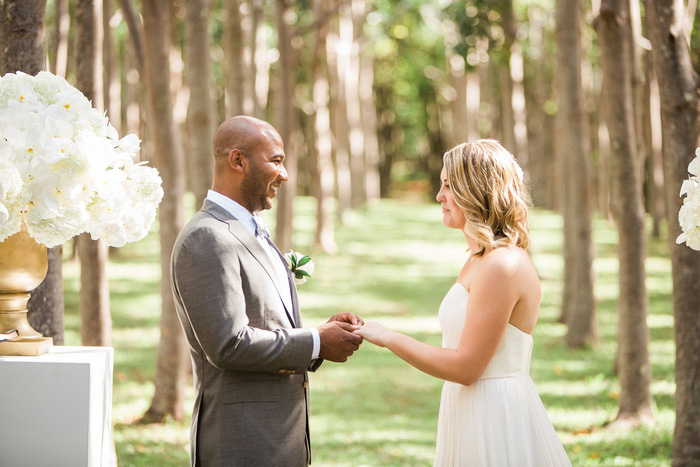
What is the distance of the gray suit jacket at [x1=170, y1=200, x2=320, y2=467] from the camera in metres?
3.21

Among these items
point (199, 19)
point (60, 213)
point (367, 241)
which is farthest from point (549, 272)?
point (60, 213)

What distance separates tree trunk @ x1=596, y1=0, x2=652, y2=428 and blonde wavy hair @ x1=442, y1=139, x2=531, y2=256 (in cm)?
490

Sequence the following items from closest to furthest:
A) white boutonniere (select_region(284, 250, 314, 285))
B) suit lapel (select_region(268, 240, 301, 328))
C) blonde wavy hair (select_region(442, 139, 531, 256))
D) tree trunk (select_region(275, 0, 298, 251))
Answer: blonde wavy hair (select_region(442, 139, 531, 256)) < suit lapel (select_region(268, 240, 301, 328)) < white boutonniere (select_region(284, 250, 314, 285)) < tree trunk (select_region(275, 0, 298, 251))

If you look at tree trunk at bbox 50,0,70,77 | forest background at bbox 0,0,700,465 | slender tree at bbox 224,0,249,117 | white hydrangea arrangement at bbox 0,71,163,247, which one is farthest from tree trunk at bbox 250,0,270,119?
white hydrangea arrangement at bbox 0,71,163,247

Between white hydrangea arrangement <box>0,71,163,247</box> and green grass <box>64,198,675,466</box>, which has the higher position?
white hydrangea arrangement <box>0,71,163,247</box>

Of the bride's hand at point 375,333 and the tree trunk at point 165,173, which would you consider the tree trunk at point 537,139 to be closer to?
the tree trunk at point 165,173

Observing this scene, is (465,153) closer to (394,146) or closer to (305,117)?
(305,117)

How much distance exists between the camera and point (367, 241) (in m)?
22.8

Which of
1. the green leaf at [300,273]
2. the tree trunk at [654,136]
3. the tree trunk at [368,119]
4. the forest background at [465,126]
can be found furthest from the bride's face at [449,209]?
the tree trunk at [368,119]

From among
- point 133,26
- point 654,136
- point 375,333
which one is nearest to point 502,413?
point 375,333

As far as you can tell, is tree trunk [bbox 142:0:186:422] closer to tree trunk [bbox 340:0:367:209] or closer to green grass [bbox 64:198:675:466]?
green grass [bbox 64:198:675:466]

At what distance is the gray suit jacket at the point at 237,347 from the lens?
3211mm

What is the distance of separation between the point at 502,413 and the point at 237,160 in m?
1.63

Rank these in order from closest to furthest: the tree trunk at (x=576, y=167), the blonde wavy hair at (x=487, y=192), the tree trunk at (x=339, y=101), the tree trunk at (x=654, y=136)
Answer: the blonde wavy hair at (x=487, y=192) → the tree trunk at (x=576, y=167) → the tree trunk at (x=654, y=136) → the tree trunk at (x=339, y=101)
